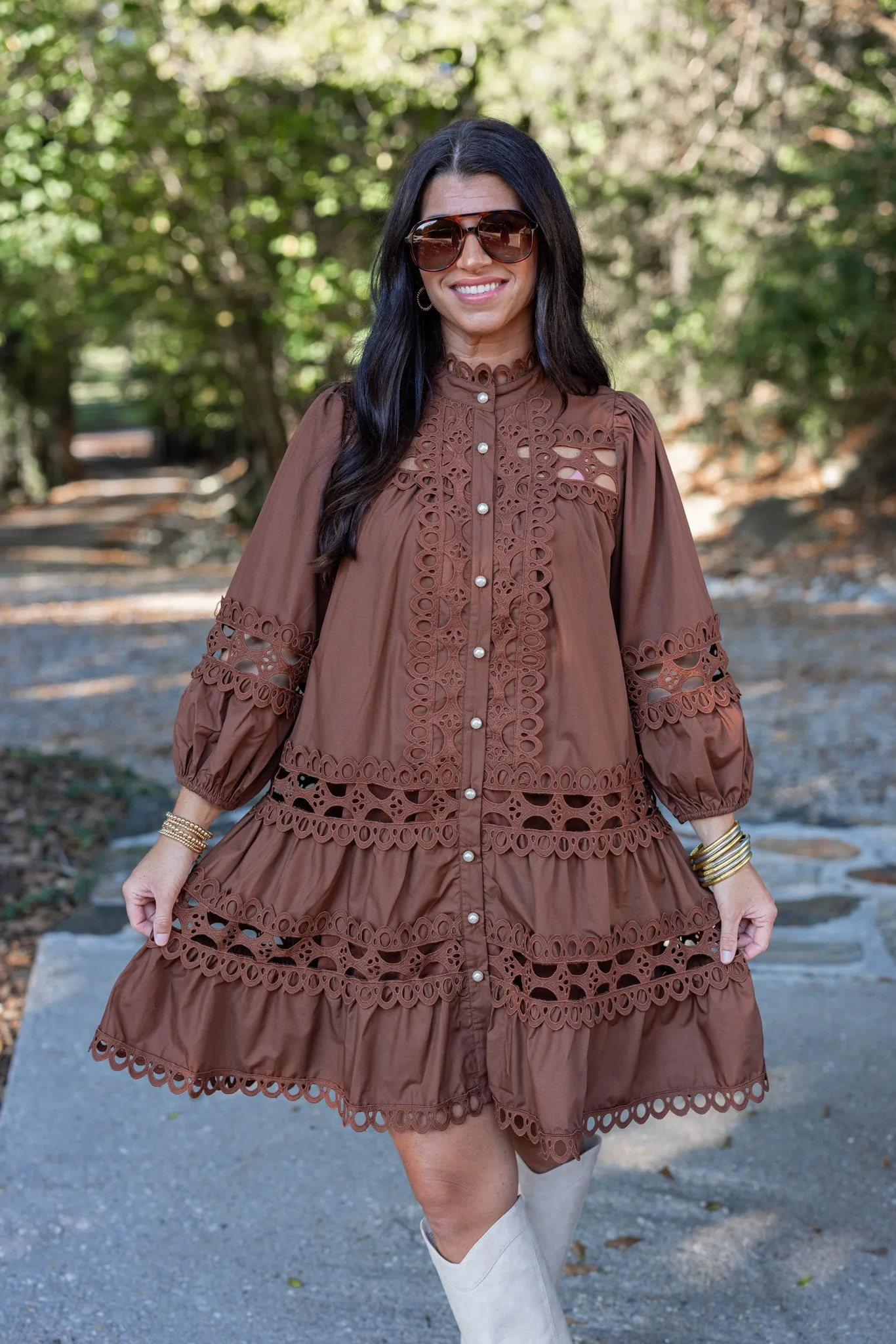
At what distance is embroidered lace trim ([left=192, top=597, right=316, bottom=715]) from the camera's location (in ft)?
7.16

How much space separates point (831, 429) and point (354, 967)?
1111 centimetres

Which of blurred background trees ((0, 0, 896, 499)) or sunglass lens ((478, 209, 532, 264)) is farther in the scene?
blurred background trees ((0, 0, 896, 499))

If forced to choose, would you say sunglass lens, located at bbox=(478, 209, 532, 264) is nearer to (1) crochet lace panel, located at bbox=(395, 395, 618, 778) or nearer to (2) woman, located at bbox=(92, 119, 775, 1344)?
(2) woman, located at bbox=(92, 119, 775, 1344)

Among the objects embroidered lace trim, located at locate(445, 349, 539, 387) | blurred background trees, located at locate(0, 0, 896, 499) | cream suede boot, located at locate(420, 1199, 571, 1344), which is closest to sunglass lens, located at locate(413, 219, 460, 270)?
embroidered lace trim, located at locate(445, 349, 539, 387)

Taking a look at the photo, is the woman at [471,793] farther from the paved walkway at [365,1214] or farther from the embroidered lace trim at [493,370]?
the paved walkway at [365,1214]

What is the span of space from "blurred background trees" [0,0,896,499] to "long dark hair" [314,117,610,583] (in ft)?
23.5

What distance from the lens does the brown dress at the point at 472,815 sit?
205cm

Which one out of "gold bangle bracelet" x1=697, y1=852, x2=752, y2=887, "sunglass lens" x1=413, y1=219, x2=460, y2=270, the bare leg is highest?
"sunglass lens" x1=413, y1=219, x2=460, y2=270

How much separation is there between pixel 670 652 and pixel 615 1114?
0.70 m

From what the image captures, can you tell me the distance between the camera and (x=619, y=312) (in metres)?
12.3

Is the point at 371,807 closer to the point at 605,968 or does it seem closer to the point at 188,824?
the point at 188,824

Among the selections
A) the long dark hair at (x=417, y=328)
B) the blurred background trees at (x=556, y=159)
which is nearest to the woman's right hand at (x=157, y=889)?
the long dark hair at (x=417, y=328)

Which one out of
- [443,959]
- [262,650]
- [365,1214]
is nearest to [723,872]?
[443,959]

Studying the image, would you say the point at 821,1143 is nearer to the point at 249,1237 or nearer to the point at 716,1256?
the point at 716,1256
